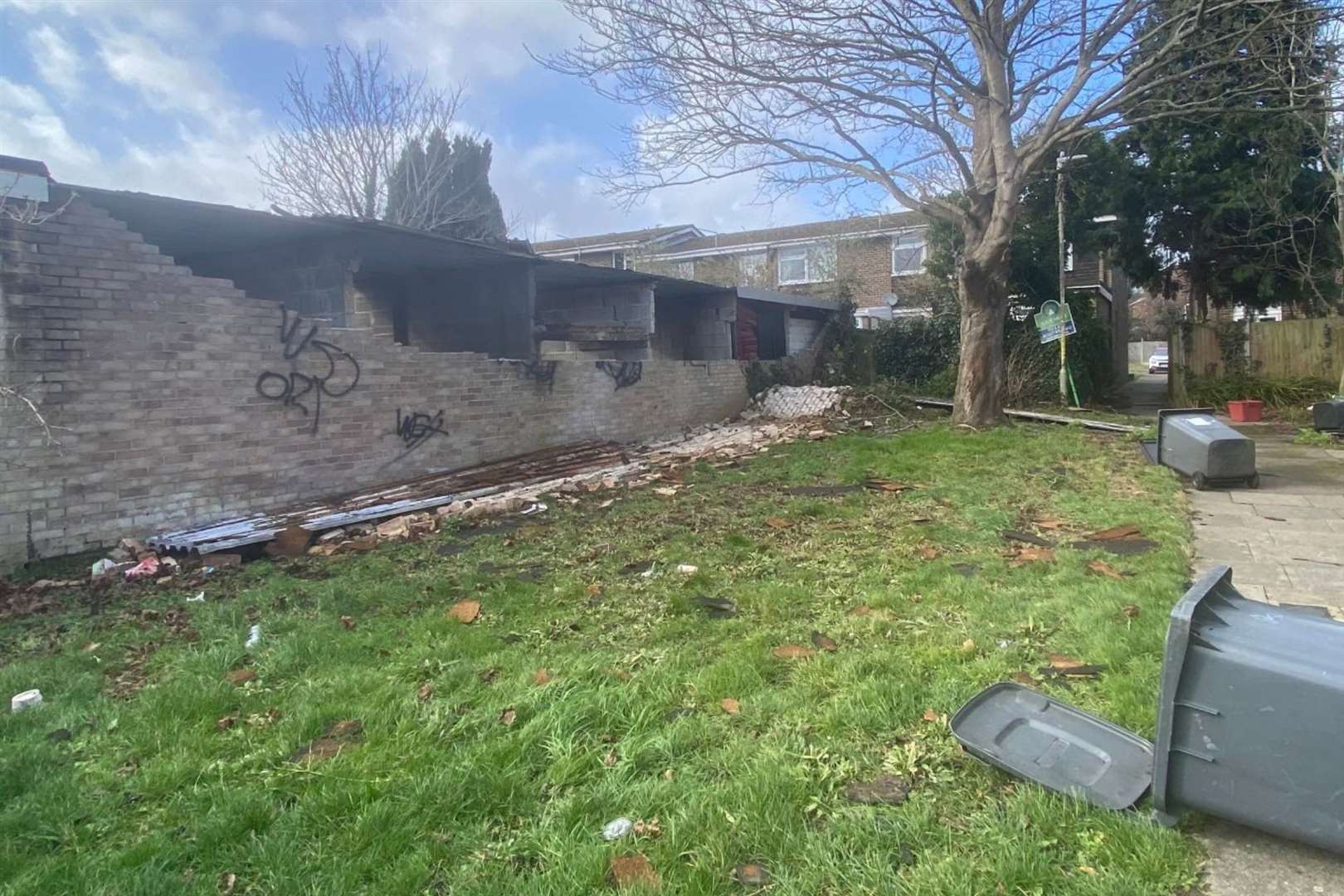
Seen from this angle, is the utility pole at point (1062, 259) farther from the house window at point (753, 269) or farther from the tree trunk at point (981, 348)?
the house window at point (753, 269)

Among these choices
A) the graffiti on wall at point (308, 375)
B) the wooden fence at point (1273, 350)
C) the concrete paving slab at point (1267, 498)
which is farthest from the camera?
the wooden fence at point (1273, 350)

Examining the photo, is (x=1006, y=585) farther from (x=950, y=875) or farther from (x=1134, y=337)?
(x=1134, y=337)

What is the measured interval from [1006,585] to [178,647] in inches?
181

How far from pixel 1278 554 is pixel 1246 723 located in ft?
14.2

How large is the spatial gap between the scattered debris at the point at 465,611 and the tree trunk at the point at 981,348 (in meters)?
10.0

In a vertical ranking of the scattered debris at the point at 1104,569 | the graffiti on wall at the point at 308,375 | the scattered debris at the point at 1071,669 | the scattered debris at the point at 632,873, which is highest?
the graffiti on wall at the point at 308,375

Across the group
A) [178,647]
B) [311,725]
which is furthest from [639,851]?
[178,647]

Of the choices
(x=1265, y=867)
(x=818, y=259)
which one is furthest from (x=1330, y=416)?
(x=818, y=259)

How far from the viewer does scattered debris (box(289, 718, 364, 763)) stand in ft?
9.73

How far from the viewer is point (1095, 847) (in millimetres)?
2217

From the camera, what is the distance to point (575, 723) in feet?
10.2

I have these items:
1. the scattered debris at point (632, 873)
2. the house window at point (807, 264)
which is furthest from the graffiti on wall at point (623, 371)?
the house window at point (807, 264)

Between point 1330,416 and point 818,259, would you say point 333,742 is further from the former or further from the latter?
point 818,259

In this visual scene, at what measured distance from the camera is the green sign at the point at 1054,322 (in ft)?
53.6
